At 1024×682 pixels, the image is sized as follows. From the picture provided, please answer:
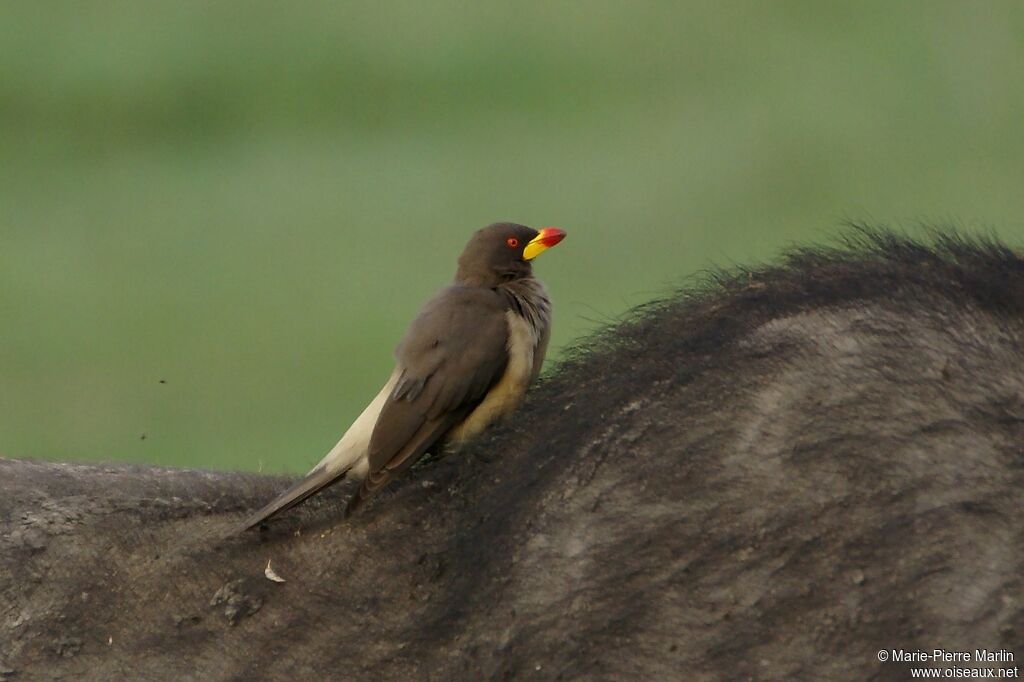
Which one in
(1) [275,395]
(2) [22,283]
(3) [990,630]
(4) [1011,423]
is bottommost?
(1) [275,395]

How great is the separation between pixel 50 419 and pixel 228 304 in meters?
3.08

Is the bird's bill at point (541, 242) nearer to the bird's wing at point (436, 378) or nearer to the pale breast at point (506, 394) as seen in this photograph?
the bird's wing at point (436, 378)

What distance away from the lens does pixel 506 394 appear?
5.77m

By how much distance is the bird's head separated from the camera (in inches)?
256

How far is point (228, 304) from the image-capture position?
65.1ft

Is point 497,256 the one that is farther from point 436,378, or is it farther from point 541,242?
point 436,378

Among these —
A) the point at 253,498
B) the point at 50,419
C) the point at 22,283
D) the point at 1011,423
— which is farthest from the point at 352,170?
the point at 1011,423

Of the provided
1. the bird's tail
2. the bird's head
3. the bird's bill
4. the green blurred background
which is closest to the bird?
the bird's tail

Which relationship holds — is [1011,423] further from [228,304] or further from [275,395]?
[228,304]

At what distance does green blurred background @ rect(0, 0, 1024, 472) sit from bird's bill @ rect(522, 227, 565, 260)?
10.9 m

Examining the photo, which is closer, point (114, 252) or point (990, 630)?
point (990, 630)

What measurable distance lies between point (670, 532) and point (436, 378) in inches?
46.5

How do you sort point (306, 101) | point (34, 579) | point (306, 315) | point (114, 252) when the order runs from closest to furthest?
1. point (34, 579)
2. point (306, 315)
3. point (114, 252)
4. point (306, 101)

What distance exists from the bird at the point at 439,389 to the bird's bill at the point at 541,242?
1.73 feet
